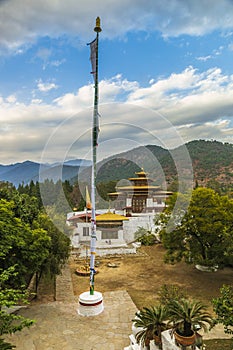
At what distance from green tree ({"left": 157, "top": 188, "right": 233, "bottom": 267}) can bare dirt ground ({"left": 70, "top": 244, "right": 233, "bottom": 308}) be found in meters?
0.82

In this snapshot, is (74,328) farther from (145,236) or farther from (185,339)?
(145,236)

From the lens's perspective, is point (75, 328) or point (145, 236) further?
point (145, 236)

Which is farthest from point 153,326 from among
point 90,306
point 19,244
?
point 19,244

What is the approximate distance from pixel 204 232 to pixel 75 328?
253 inches

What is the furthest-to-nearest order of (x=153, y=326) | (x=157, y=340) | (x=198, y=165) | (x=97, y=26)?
(x=198, y=165) → (x=97, y=26) → (x=153, y=326) → (x=157, y=340)

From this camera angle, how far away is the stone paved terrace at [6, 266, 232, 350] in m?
7.05

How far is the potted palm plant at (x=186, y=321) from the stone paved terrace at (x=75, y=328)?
2014 millimetres

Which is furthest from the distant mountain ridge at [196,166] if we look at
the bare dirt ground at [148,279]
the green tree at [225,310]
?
the green tree at [225,310]

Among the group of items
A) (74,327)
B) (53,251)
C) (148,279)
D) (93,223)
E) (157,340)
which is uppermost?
(93,223)

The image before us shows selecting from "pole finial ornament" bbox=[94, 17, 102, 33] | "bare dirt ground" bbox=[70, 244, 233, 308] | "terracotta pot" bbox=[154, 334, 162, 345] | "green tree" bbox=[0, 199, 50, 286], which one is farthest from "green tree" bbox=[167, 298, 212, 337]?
"pole finial ornament" bbox=[94, 17, 102, 33]

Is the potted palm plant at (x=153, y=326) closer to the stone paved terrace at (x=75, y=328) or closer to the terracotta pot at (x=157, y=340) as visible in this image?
the terracotta pot at (x=157, y=340)

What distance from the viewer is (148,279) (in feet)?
40.5

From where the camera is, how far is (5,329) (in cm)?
499

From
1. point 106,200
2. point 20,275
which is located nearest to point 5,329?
point 20,275
